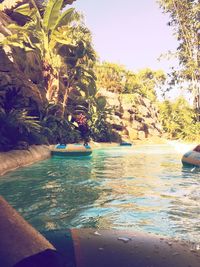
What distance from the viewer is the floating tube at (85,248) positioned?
1.66 metres

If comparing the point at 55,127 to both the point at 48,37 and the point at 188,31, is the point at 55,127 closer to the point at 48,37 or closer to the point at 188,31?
the point at 48,37

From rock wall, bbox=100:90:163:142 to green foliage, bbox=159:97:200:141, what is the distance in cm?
198

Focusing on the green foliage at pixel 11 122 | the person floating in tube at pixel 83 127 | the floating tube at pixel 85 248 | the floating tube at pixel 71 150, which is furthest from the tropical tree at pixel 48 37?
the floating tube at pixel 85 248

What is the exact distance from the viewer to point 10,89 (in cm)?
1227

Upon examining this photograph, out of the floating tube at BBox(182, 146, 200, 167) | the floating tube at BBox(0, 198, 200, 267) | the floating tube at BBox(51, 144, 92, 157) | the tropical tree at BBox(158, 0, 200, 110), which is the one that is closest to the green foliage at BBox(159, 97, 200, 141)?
the tropical tree at BBox(158, 0, 200, 110)

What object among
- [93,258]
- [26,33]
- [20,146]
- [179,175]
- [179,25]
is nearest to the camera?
[93,258]

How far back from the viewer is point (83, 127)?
23984mm

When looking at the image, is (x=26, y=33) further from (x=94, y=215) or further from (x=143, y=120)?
(x=143, y=120)

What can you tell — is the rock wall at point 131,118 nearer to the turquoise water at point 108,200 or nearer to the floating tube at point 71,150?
the floating tube at point 71,150

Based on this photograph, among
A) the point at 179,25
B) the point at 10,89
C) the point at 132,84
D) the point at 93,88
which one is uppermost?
the point at 179,25

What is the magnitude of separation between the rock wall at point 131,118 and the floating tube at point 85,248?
99.8 ft

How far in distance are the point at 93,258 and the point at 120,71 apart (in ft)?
134

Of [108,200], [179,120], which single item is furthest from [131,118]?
[108,200]

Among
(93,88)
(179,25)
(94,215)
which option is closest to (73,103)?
(93,88)
